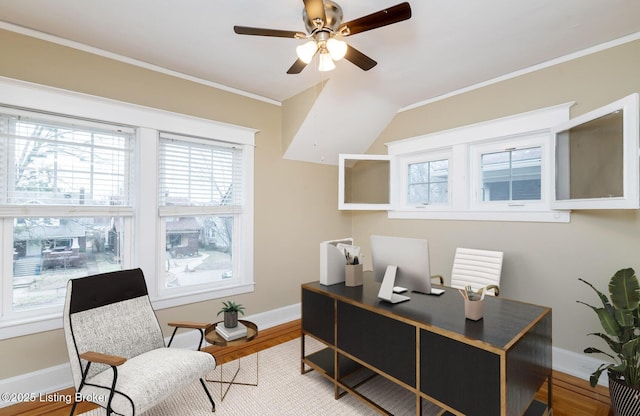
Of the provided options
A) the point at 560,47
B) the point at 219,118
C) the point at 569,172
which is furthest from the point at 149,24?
the point at 569,172

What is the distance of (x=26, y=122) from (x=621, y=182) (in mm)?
4409

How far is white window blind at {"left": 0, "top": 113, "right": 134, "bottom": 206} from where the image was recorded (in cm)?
218

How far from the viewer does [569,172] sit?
8.20 feet

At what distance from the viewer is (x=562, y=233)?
8.41 ft

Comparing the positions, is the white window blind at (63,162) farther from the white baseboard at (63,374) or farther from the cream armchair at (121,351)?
the white baseboard at (63,374)

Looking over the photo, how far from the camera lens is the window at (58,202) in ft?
7.19

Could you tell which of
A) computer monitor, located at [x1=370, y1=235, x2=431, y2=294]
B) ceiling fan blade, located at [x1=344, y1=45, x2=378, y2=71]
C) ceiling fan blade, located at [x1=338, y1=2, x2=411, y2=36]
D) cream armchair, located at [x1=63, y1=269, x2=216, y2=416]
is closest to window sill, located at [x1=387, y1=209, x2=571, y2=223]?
computer monitor, located at [x1=370, y1=235, x2=431, y2=294]

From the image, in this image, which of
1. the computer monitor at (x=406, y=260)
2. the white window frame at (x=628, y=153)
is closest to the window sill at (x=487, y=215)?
the white window frame at (x=628, y=153)

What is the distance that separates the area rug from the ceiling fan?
2.41 m

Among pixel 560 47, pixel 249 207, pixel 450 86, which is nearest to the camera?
pixel 560 47

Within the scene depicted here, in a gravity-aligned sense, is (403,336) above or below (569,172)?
below

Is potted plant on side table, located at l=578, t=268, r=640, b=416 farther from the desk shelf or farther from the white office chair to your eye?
the desk shelf

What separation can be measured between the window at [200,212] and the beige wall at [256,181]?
239 mm

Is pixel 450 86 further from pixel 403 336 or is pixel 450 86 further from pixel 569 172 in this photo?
pixel 403 336
